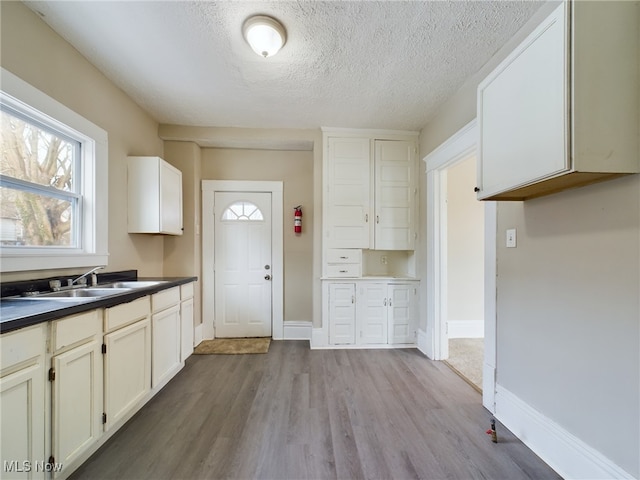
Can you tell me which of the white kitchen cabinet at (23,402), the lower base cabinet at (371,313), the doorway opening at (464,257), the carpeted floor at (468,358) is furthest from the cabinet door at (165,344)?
the doorway opening at (464,257)

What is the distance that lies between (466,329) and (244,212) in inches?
138

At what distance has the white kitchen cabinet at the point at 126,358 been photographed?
156cm

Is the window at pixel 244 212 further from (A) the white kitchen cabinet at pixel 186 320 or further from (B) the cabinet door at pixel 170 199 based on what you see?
(A) the white kitchen cabinet at pixel 186 320

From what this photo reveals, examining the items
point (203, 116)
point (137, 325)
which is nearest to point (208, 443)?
point (137, 325)

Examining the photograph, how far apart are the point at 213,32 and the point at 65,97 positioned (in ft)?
3.87

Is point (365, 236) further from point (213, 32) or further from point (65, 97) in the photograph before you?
point (65, 97)

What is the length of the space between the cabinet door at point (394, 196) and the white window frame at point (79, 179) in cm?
276

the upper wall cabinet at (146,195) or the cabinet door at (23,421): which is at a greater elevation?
the upper wall cabinet at (146,195)

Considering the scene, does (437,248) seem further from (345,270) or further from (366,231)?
(345,270)

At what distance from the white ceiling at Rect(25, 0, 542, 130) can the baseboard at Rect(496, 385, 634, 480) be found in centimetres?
248

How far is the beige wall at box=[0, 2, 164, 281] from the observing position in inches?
59.5

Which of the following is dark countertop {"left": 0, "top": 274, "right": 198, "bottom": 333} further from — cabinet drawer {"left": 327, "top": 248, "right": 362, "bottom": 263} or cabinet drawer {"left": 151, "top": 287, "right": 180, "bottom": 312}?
cabinet drawer {"left": 327, "top": 248, "right": 362, "bottom": 263}

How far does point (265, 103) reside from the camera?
259 centimetres

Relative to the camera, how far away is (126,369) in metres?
1.71
